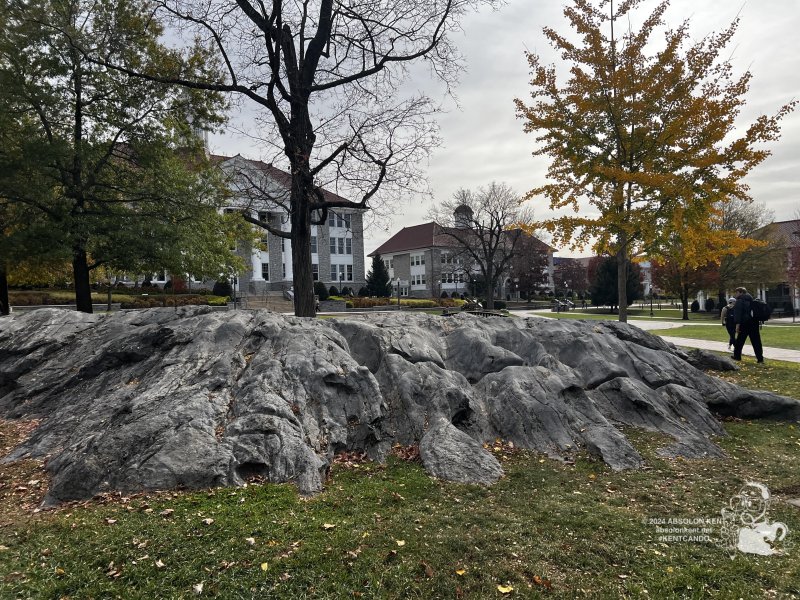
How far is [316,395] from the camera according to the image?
6945 mm

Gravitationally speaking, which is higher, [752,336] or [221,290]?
[221,290]

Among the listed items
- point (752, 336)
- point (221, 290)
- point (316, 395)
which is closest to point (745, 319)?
point (752, 336)

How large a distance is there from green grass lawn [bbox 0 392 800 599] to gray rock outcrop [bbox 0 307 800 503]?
49 cm

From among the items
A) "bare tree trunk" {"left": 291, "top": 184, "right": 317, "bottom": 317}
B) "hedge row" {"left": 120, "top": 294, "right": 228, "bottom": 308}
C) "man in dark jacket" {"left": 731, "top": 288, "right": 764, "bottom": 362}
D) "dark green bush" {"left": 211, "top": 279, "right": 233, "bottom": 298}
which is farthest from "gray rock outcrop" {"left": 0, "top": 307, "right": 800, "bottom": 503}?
"dark green bush" {"left": 211, "top": 279, "right": 233, "bottom": 298}

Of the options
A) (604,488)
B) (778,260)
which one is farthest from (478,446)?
(778,260)

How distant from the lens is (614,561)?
12.9ft

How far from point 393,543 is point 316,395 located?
122 inches

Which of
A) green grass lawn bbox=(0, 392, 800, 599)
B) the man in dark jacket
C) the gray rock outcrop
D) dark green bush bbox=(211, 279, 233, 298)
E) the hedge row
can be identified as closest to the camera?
green grass lawn bbox=(0, 392, 800, 599)

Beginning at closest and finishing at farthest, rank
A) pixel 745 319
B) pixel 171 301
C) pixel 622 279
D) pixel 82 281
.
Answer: pixel 745 319 < pixel 82 281 < pixel 622 279 < pixel 171 301

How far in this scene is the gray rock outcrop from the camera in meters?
5.54

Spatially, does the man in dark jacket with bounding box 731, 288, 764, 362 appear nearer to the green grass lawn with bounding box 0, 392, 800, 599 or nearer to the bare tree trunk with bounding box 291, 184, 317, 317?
the green grass lawn with bounding box 0, 392, 800, 599

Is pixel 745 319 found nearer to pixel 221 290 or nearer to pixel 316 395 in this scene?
pixel 316 395

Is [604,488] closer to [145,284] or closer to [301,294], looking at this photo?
[301,294]

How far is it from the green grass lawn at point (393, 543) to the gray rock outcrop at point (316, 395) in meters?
0.49
